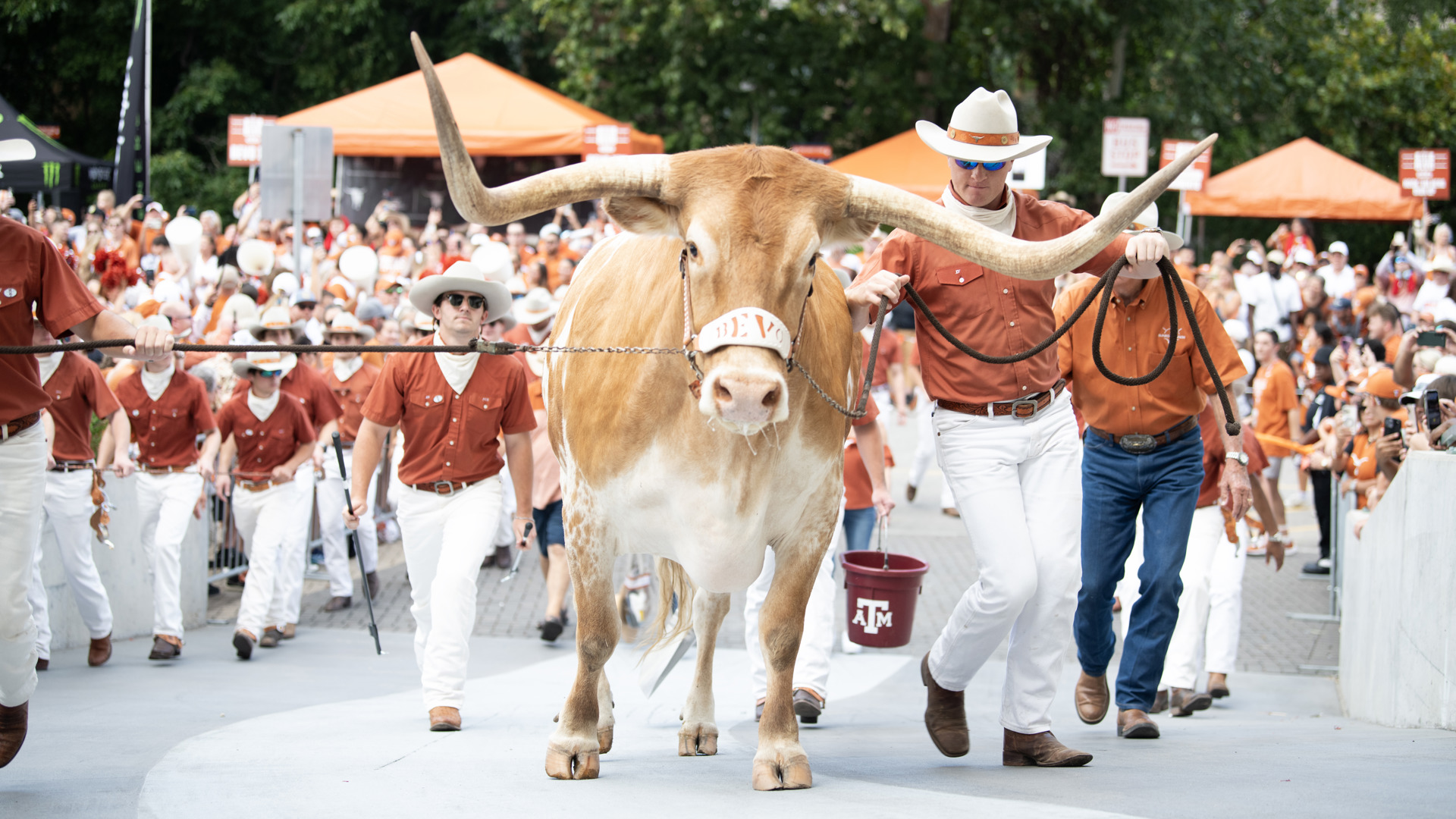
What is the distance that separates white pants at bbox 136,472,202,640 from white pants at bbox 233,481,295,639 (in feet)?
0.99

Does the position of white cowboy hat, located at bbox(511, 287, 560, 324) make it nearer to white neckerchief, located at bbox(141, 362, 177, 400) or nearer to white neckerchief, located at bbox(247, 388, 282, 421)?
white neckerchief, located at bbox(247, 388, 282, 421)

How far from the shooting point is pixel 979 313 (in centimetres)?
506

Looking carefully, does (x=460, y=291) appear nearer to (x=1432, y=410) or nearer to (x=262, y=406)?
(x=262, y=406)

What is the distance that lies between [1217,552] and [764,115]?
62.7ft

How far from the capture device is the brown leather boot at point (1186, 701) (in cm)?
693

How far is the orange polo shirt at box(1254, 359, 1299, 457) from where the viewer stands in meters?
12.1

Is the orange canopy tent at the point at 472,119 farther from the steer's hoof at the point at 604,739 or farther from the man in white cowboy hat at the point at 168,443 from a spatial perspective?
the steer's hoof at the point at 604,739

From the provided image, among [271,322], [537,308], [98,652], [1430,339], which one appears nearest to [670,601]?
[98,652]

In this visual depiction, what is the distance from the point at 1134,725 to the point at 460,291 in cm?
362

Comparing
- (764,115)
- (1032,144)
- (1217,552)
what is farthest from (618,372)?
(764,115)

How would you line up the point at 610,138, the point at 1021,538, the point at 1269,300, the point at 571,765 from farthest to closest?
the point at 610,138 < the point at 1269,300 < the point at 1021,538 < the point at 571,765

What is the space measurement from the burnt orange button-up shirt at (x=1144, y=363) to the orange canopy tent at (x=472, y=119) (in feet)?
47.8

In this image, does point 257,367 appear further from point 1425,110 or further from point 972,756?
point 1425,110

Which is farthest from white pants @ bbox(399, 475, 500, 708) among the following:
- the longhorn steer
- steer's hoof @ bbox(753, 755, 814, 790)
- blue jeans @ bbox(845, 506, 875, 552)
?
blue jeans @ bbox(845, 506, 875, 552)
